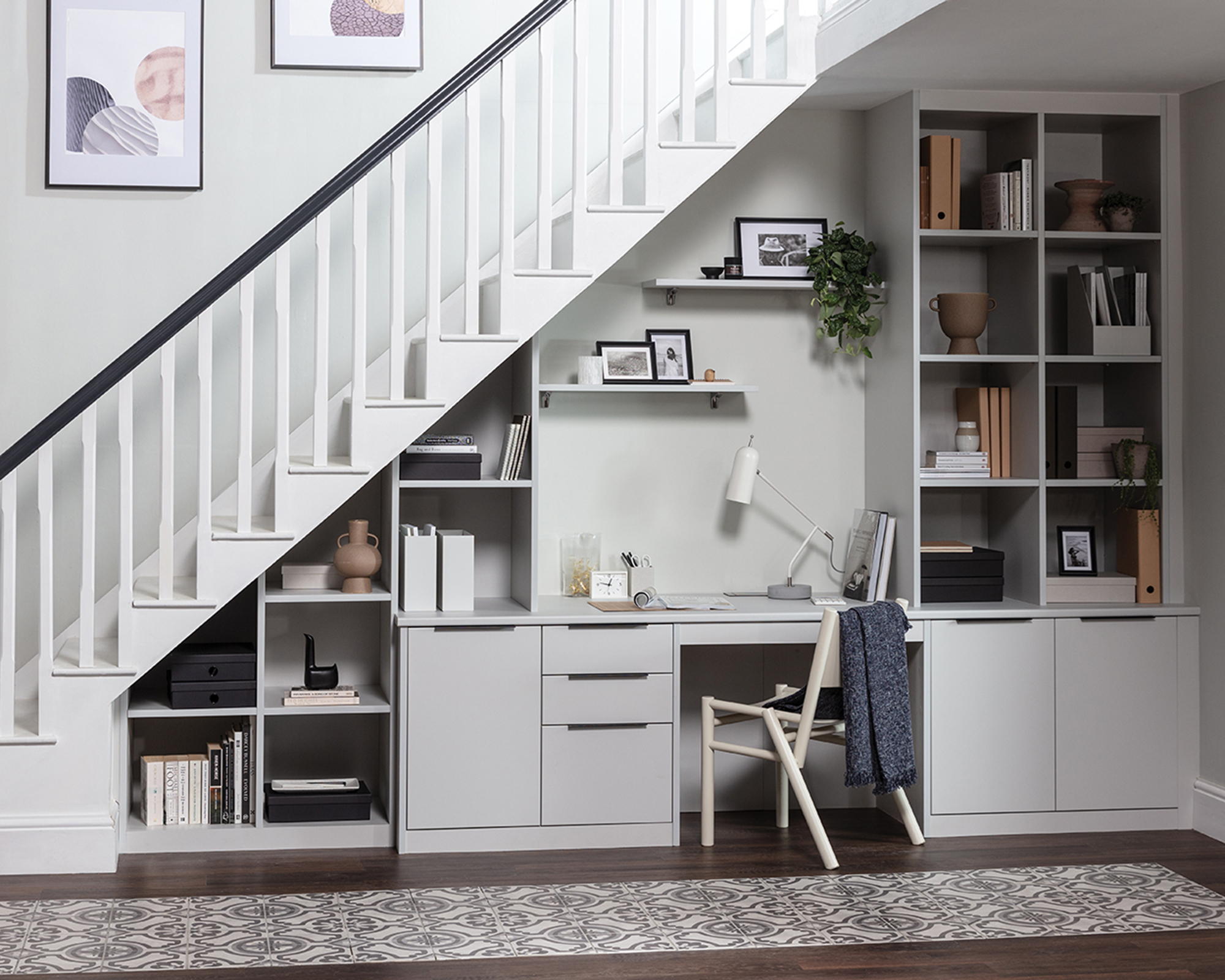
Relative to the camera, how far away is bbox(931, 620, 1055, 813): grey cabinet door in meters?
4.40

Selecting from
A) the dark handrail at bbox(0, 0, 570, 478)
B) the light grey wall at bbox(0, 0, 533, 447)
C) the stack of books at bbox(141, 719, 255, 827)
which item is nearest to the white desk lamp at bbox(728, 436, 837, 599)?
the dark handrail at bbox(0, 0, 570, 478)

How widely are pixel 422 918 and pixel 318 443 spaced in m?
1.44

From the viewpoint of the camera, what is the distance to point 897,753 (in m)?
4.08

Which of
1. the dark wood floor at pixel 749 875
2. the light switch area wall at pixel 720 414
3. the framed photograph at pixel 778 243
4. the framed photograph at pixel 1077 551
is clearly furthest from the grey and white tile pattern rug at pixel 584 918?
the framed photograph at pixel 778 243

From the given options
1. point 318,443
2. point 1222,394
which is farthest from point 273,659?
point 1222,394

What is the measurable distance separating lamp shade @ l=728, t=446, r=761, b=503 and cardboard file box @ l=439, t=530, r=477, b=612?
974mm

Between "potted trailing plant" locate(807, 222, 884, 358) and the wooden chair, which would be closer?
the wooden chair

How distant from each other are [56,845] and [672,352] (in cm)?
259

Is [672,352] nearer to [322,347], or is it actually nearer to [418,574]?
[418,574]

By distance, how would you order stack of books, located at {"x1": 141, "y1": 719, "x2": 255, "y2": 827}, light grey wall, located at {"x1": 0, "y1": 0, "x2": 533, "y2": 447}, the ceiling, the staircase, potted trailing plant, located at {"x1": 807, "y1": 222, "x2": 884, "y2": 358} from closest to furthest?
the ceiling → the staircase → stack of books, located at {"x1": 141, "y1": 719, "x2": 255, "y2": 827} → light grey wall, located at {"x1": 0, "y1": 0, "x2": 533, "y2": 447} → potted trailing plant, located at {"x1": 807, "y1": 222, "x2": 884, "y2": 358}

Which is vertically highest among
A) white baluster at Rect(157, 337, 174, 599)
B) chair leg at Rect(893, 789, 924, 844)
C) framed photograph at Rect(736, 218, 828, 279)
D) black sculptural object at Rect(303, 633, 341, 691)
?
framed photograph at Rect(736, 218, 828, 279)

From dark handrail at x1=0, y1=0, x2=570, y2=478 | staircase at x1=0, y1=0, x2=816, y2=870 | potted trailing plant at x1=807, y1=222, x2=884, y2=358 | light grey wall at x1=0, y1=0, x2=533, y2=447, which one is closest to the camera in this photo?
dark handrail at x1=0, y1=0, x2=570, y2=478

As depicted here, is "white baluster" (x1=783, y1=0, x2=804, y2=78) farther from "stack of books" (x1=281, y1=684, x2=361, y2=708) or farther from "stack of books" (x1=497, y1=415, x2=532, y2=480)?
"stack of books" (x1=281, y1=684, x2=361, y2=708)

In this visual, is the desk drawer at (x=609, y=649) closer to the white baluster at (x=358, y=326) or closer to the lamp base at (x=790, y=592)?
the lamp base at (x=790, y=592)
